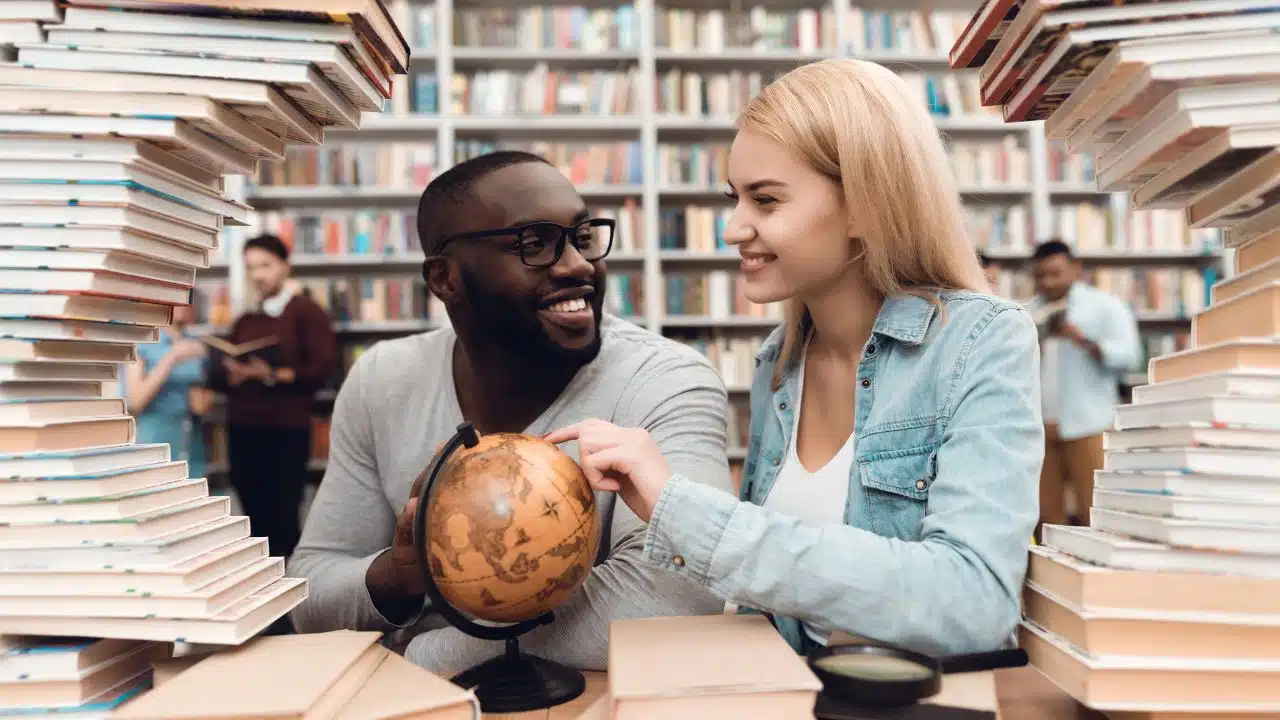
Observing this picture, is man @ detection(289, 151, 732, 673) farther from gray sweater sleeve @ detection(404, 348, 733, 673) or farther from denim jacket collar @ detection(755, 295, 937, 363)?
denim jacket collar @ detection(755, 295, 937, 363)

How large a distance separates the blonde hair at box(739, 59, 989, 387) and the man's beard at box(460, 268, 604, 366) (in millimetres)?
512

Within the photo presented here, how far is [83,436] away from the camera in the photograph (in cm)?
113

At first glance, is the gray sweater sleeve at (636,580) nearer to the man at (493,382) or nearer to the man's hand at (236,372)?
the man at (493,382)

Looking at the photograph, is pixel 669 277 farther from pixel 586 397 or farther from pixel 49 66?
pixel 49 66

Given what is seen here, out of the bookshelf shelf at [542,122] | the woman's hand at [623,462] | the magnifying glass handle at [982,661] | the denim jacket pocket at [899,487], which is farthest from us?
the bookshelf shelf at [542,122]

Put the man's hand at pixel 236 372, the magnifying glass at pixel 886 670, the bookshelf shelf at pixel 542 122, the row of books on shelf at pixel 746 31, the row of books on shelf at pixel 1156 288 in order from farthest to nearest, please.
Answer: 1. the row of books on shelf at pixel 1156 288
2. the row of books on shelf at pixel 746 31
3. the bookshelf shelf at pixel 542 122
4. the man's hand at pixel 236 372
5. the magnifying glass at pixel 886 670

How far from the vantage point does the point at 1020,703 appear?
3.74 feet

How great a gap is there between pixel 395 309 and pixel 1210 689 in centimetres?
498

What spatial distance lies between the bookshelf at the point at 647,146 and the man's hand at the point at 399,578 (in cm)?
399

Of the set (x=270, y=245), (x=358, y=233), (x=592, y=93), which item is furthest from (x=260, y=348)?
(x=592, y=93)

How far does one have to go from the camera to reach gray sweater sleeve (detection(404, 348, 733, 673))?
134 cm

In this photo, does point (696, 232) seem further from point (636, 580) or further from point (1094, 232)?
point (636, 580)

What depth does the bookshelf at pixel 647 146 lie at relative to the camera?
5398 mm

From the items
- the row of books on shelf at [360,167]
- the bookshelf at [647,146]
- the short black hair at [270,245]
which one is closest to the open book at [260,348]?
the short black hair at [270,245]
